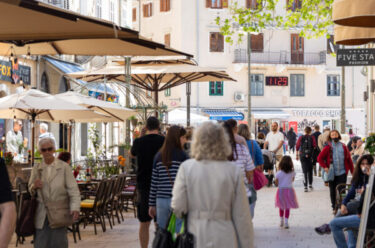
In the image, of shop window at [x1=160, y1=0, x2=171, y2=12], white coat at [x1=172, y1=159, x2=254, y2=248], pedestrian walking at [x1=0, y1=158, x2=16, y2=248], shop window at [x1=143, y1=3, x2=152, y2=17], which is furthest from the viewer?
shop window at [x1=143, y1=3, x2=152, y2=17]

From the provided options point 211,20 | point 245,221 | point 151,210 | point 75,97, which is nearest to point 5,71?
point 75,97

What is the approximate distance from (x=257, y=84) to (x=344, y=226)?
45.8 metres

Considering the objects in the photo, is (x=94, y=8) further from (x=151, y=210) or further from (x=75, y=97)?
(x=151, y=210)

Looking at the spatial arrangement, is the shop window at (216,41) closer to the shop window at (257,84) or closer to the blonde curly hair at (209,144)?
the shop window at (257,84)

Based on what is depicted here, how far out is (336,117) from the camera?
56.0m

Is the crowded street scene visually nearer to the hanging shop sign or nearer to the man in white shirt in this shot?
the man in white shirt

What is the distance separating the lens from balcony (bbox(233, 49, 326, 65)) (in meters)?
54.5

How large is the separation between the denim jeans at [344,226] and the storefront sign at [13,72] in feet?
51.8

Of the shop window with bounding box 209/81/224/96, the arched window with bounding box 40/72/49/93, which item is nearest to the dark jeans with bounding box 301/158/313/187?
the arched window with bounding box 40/72/49/93

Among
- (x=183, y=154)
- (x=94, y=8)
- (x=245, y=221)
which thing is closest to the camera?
(x=245, y=221)

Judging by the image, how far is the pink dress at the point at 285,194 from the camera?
46.9ft

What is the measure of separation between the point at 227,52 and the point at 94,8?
19.4 metres

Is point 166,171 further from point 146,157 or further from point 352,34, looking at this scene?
point 352,34

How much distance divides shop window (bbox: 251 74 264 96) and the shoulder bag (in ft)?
153
